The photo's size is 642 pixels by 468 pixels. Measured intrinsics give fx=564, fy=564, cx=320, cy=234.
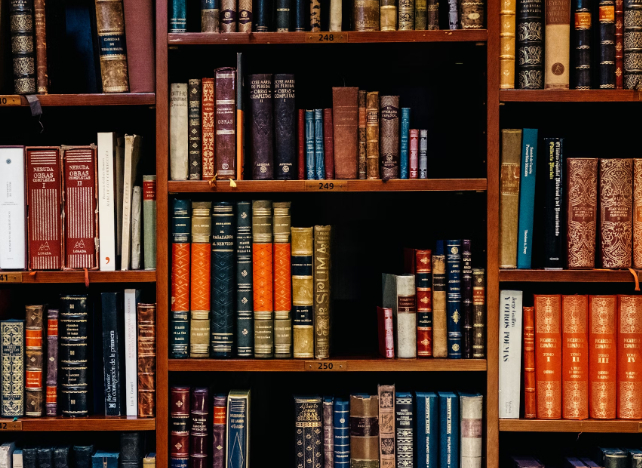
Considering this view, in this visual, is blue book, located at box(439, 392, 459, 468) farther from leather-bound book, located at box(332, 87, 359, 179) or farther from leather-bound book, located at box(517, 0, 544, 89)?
leather-bound book, located at box(517, 0, 544, 89)

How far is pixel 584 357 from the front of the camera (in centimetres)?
141

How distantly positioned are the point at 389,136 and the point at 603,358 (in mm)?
769

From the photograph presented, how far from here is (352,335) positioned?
1678mm

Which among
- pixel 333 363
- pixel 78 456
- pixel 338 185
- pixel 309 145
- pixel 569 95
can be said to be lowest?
pixel 78 456

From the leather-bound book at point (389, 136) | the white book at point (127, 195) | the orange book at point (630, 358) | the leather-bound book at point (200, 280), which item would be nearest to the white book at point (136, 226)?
the white book at point (127, 195)

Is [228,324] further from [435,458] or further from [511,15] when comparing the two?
[511,15]

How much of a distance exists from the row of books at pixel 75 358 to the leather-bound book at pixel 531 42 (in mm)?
1110

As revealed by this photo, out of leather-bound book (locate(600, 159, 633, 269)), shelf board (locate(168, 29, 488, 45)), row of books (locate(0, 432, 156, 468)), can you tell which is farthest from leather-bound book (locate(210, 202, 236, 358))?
leather-bound book (locate(600, 159, 633, 269))

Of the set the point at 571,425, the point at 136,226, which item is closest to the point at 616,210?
the point at 571,425

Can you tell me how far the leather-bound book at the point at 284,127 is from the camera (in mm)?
1420

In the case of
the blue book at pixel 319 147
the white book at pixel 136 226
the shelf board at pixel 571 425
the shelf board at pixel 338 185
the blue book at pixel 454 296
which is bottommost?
the shelf board at pixel 571 425

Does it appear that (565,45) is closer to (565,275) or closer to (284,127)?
(565,275)

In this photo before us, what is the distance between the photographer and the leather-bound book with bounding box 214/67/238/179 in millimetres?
1413

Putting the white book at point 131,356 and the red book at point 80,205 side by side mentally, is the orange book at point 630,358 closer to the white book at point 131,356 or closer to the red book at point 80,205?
the white book at point 131,356
